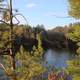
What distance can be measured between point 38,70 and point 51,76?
1.24 meters

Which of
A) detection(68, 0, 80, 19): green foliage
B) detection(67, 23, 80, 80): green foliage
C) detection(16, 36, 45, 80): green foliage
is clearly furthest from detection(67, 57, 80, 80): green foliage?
detection(16, 36, 45, 80): green foliage

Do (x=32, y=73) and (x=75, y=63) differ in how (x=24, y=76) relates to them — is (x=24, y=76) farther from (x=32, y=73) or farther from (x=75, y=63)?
(x=75, y=63)

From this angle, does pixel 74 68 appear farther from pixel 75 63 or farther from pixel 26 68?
pixel 26 68

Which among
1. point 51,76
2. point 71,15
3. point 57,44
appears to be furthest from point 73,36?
point 57,44

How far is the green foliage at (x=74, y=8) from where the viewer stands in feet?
24.5

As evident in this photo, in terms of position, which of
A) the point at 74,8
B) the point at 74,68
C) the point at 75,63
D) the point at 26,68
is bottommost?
the point at 26,68

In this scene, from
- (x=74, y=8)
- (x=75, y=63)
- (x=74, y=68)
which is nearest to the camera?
(x=74, y=8)

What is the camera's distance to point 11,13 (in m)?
7.98

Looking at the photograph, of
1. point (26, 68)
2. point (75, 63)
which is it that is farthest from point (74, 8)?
point (26, 68)

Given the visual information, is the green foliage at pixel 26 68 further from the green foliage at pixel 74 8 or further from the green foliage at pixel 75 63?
the green foliage at pixel 74 8

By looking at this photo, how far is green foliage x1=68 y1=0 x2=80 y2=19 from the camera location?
7.47 m

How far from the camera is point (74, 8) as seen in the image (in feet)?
24.9

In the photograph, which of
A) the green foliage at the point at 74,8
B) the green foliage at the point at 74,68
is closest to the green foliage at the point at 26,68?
the green foliage at the point at 74,68

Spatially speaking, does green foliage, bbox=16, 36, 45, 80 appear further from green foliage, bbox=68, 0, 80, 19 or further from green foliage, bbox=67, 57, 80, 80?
green foliage, bbox=68, 0, 80, 19
